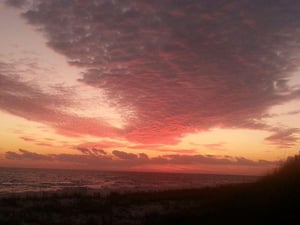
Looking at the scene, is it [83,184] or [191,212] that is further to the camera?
[83,184]

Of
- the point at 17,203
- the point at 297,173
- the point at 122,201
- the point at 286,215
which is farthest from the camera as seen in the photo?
the point at 122,201

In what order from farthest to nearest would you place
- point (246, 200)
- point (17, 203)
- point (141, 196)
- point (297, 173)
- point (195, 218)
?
point (141, 196) < point (17, 203) < point (297, 173) < point (246, 200) < point (195, 218)

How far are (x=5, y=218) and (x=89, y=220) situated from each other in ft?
18.0

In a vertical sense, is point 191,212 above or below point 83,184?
Result: above

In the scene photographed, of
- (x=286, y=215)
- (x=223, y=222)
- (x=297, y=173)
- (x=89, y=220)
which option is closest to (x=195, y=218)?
(x=223, y=222)

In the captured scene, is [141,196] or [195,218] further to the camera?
[141,196]

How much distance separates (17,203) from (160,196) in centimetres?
1426

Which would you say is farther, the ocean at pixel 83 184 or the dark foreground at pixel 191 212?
the ocean at pixel 83 184

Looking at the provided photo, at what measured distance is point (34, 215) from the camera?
23297mm

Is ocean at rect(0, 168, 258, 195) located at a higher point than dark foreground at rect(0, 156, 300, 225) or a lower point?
lower

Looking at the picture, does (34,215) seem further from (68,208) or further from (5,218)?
(68,208)

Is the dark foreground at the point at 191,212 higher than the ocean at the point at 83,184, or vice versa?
the dark foreground at the point at 191,212

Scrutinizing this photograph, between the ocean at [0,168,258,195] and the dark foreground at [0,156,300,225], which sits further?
the ocean at [0,168,258,195]

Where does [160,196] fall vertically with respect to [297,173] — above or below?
below
